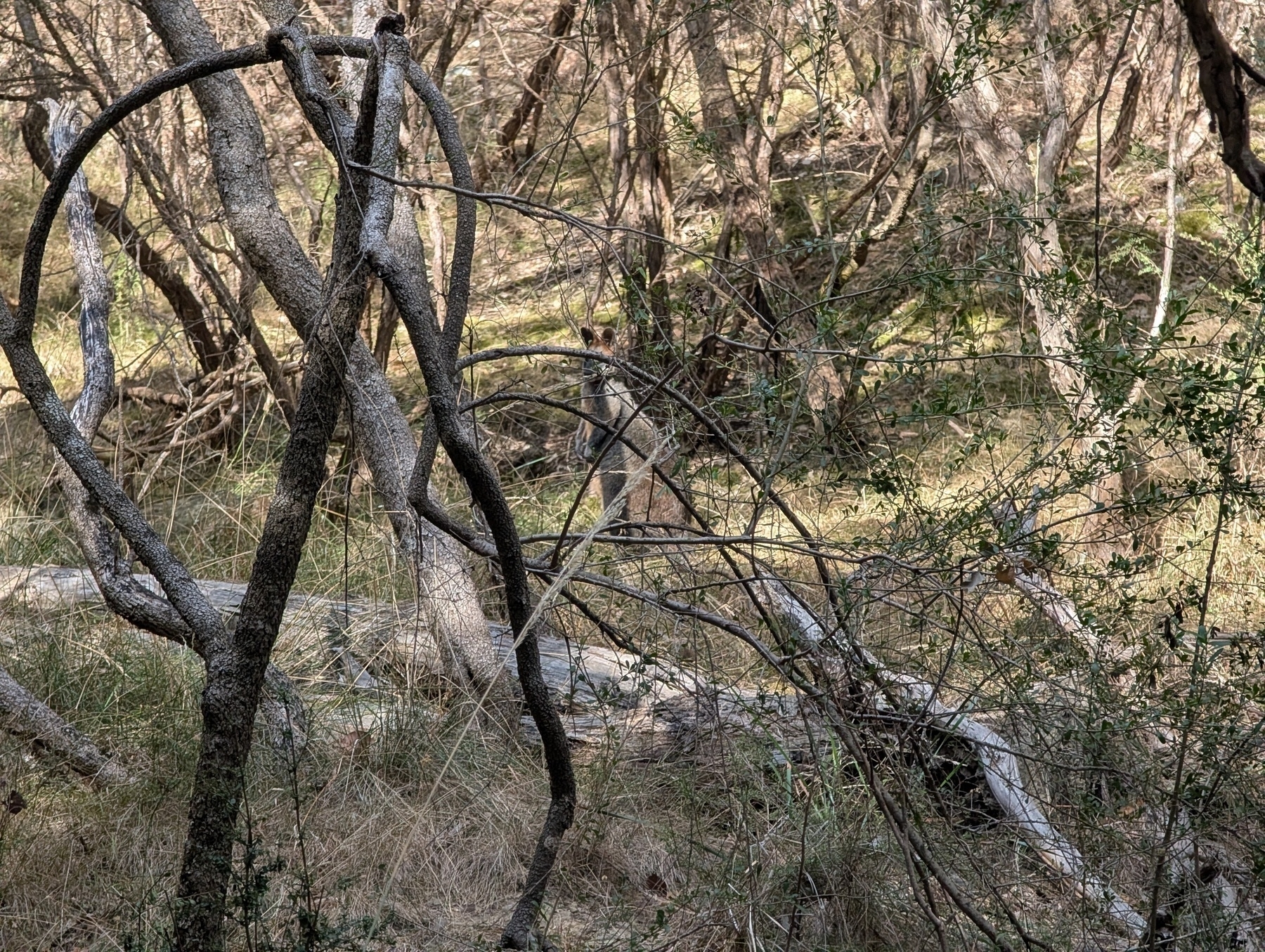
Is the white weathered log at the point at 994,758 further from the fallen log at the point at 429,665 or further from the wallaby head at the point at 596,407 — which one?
the wallaby head at the point at 596,407

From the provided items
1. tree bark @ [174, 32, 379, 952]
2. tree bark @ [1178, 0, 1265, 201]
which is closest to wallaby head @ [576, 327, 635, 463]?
tree bark @ [174, 32, 379, 952]

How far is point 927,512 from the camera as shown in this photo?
9.74 feet

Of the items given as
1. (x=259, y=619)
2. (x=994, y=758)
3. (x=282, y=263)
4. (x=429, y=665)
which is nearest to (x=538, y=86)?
(x=282, y=263)

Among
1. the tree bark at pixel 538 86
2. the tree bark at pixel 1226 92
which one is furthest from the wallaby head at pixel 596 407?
the tree bark at pixel 1226 92

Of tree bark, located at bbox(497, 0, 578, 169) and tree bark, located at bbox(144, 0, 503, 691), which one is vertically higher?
tree bark, located at bbox(497, 0, 578, 169)

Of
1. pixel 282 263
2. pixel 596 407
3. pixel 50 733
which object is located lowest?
pixel 50 733

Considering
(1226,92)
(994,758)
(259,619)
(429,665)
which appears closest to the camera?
(1226,92)

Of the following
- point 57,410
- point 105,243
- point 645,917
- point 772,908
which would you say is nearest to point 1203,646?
point 772,908

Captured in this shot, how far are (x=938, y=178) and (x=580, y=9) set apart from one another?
276 centimetres

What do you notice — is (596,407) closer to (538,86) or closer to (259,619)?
(538,86)

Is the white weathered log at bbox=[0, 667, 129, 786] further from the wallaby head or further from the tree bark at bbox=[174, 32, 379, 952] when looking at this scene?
the wallaby head

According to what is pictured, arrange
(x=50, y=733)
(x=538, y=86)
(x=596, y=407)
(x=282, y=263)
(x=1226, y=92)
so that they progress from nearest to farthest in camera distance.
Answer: (x=1226, y=92) < (x=50, y=733) < (x=282, y=263) < (x=596, y=407) < (x=538, y=86)

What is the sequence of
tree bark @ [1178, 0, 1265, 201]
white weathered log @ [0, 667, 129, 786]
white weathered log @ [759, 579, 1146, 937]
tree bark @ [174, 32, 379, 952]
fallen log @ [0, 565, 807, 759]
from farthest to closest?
1. fallen log @ [0, 565, 807, 759]
2. white weathered log @ [0, 667, 129, 786]
3. white weathered log @ [759, 579, 1146, 937]
4. tree bark @ [174, 32, 379, 952]
5. tree bark @ [1178, 0, 1265, 201]

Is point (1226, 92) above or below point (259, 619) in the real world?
above
